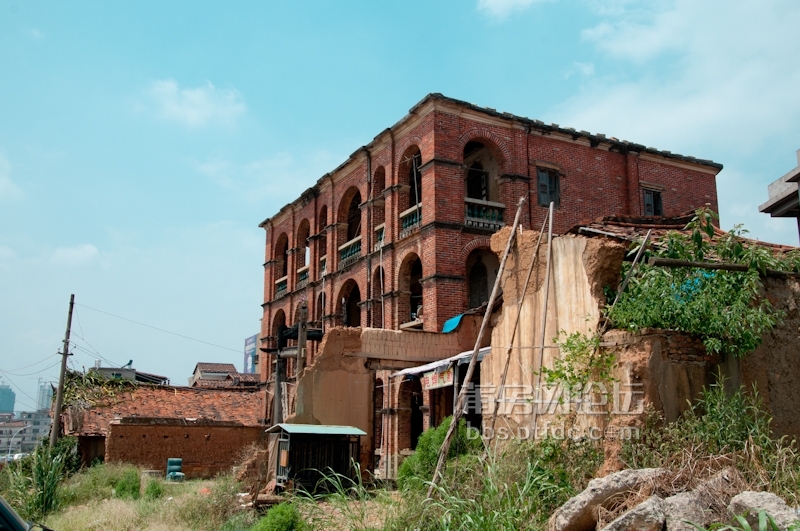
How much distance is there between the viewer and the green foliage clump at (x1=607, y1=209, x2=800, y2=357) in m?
9.55

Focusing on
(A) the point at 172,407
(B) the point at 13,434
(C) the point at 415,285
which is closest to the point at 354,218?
(C) the point at 415,285

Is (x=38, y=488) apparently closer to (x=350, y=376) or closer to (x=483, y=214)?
(x=350, y=376)

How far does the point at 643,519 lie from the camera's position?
6.74m

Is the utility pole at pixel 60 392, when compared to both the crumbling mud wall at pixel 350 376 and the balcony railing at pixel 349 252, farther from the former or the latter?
the crumbling mud wall at pixel 350 376

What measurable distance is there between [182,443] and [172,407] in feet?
15.9

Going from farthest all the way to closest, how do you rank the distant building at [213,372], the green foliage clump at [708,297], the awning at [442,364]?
the distant building at [213,372]
the awning at [442,364]
the green foliage clump at [708,297]

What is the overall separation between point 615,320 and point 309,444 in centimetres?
682

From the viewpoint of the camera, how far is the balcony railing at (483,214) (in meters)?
22.2

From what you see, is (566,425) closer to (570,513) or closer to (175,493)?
(570,513)

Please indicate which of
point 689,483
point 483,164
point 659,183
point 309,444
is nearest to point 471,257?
point 483,164

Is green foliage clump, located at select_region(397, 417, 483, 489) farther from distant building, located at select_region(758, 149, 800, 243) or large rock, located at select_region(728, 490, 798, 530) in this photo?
large rock, located at select_region(728, 490, 798, 530)

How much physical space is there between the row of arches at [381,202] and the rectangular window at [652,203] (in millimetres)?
5535

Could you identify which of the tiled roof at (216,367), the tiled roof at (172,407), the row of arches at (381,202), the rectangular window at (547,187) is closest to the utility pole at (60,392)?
the tiled roof at (172,407)

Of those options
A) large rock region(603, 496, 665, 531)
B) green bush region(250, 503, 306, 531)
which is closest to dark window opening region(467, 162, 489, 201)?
green bush region(250, 503, 306, 531)
